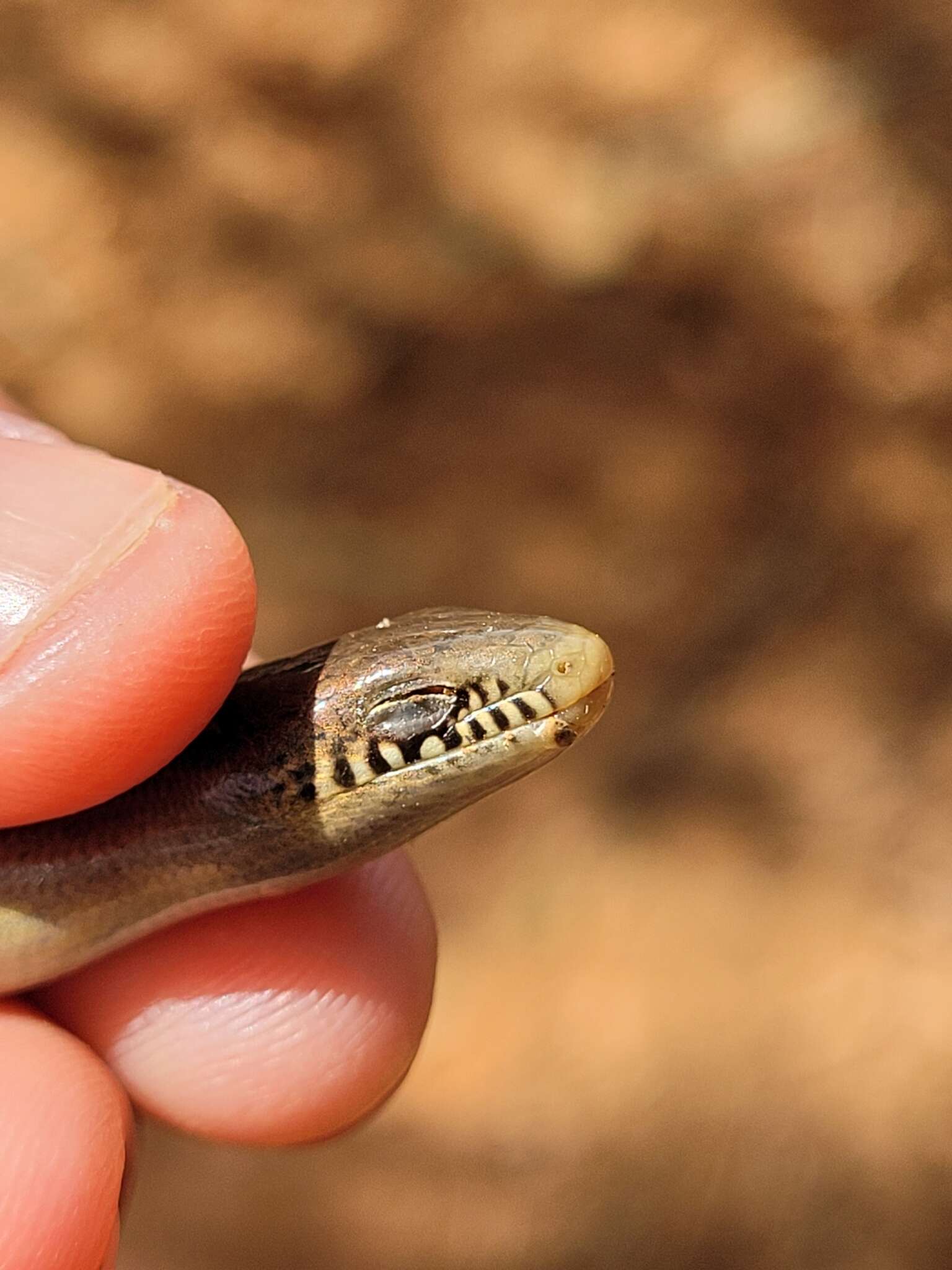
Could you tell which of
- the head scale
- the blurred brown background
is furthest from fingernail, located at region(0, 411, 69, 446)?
the blurred brown background

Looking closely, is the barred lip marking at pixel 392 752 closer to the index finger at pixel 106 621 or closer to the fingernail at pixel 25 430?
the index finger at pixel 106 621

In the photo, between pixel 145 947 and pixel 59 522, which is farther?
pixel 145 947

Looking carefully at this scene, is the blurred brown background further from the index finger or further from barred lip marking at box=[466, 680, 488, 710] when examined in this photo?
barred lip marking at box=[466, 680, 488, 710]

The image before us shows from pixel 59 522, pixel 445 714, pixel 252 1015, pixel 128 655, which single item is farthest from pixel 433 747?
pixel 252 1015

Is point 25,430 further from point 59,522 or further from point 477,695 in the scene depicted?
point 477,695

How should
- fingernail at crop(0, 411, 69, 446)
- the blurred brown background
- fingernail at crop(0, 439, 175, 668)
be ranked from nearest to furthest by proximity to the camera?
fingernail at crop(0, 439, 175, 668), fingernail at crop(0, 411, 69, 446), the blurred brown background

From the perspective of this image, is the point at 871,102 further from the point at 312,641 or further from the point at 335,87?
the point at 312,641

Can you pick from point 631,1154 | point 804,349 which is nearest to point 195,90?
point 804,349
